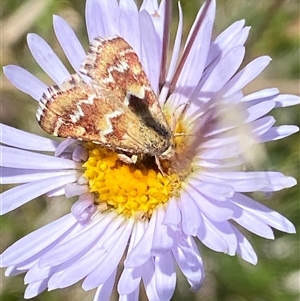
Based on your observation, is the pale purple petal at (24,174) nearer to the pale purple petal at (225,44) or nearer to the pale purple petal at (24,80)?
the pale purple petal at (24,80)

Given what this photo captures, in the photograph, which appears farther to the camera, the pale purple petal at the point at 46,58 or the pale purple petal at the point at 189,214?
the pale purple petal at the point at 46,58

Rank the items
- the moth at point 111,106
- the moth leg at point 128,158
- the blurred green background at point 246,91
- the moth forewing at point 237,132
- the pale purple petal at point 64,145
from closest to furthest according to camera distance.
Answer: the moth forewing at point 237,132
the moth at point 111,106
the moth leg at point 128,158
the pale purple petal at point 64,145
the blurred green background at point 246,91

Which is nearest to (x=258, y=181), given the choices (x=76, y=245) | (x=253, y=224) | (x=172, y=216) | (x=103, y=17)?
(x=253, y=224)

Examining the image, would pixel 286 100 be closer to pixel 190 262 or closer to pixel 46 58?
pixel 190 262

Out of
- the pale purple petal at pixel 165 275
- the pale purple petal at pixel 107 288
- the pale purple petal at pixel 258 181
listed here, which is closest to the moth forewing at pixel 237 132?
the pale purple petal at pixel 258 181

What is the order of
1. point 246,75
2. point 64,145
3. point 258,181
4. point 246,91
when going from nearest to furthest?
point 258,181 → point 246,75 → point 64,145 → point 246,91

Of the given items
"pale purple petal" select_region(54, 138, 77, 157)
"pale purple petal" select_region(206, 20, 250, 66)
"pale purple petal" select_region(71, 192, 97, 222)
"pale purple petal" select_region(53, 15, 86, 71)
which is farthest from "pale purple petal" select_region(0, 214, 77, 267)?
"pale purple petal" select_region(206, 20, 250, 66)

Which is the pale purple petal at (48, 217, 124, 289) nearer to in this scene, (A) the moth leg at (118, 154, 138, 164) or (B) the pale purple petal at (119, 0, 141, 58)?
(A) the moth leg at (118, 154, 138, 164)
